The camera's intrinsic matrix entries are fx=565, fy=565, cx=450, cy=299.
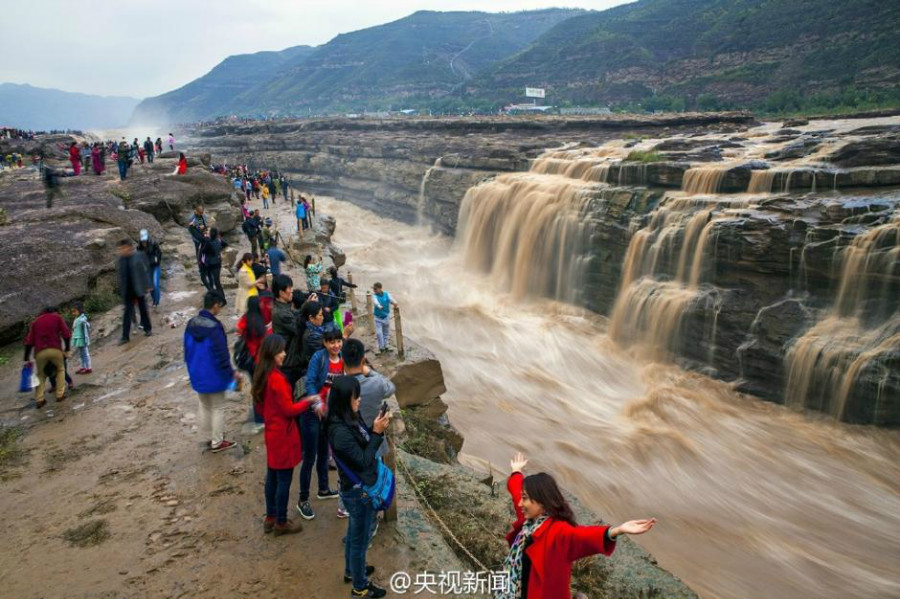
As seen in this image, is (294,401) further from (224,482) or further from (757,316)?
(757,316)

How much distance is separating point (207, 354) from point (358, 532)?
2669 mm

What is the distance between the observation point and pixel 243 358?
17.2 ft

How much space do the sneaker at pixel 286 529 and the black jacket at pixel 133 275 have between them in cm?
614

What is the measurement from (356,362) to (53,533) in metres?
3.42

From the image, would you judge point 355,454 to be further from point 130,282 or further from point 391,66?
point 391,66

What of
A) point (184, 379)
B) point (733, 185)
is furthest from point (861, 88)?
point (184, 379)

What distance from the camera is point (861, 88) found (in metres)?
40.3

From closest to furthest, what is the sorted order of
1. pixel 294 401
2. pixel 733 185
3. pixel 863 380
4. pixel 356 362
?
pixel 356 362 < pixel 294 401 < pixel 863 380 < pixel 733 185

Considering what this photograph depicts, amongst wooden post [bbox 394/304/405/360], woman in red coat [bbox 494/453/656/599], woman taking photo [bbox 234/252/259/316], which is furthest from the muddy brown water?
woman in red coat [bbox 494/453/656/599]

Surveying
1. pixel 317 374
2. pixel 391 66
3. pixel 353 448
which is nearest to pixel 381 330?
pixel 317 374

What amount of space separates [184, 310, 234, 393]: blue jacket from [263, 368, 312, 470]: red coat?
149cm

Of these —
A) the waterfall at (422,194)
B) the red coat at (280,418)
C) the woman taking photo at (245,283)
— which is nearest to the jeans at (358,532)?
the red coat at (280,418)

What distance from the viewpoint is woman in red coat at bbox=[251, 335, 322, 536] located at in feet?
14.2

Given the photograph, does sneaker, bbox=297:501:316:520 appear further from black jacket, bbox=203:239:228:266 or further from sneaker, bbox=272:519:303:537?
black jacket, bbox=203:239:228:266
